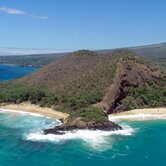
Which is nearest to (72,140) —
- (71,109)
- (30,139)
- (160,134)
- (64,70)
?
(30,139)

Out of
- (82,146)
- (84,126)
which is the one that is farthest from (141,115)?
(82,146)

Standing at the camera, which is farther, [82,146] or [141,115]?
[141,115]

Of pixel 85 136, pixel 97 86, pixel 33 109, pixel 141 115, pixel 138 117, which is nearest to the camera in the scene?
pixel 85 136

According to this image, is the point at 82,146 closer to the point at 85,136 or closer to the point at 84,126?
the point at 85,136

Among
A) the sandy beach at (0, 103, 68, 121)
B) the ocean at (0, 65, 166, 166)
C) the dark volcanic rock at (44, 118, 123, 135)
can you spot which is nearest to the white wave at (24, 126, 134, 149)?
the ocean at (0, 65, 166, 166)

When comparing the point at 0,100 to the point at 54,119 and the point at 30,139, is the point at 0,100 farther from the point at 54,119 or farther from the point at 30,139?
the point at 30,139

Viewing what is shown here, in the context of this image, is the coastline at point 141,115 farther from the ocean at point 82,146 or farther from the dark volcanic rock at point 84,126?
the dark volcanic rock at point 84,126
